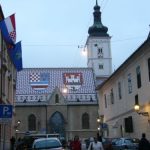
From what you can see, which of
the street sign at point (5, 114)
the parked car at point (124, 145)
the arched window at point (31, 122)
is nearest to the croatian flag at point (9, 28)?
the parked car at point (124, 145)

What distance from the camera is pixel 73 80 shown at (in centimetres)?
9100

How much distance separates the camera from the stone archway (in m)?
84.5

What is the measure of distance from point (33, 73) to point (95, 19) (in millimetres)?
30895

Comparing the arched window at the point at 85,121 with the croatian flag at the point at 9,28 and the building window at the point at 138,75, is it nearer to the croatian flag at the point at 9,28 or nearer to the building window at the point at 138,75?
the building window at the point at 138,75

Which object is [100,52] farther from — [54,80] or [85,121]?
[85,121]

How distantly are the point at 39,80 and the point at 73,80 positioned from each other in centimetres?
670

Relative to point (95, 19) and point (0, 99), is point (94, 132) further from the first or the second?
point (0, 99)

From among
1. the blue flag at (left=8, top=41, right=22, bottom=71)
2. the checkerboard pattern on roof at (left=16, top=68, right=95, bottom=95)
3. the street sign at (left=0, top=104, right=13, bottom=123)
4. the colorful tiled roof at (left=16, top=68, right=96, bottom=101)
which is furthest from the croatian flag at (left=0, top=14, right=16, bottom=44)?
the checkerboard pattern on roof at (left=16, top=68, right=95, bottom=95)

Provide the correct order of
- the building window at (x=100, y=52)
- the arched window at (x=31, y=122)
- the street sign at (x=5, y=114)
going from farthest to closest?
the building window at (x=100, y=52) → the arched window at (x=31, y=122) → the street sign at (x=5, y=114)

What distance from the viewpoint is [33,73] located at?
90.7m

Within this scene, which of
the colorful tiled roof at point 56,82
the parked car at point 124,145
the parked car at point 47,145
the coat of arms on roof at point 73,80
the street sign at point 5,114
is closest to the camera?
the street sign at point 5,114

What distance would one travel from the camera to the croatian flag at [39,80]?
88.2 metres

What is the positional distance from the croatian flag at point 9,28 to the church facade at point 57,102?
5000cm

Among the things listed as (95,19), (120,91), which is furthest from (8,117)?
(95,19)
